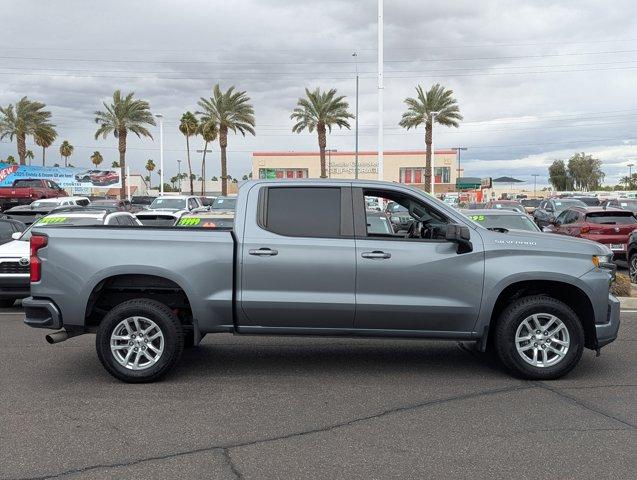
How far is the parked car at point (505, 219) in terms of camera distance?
12876 mm

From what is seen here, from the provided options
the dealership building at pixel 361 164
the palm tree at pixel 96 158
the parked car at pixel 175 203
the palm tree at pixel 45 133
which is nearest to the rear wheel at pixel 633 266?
the parked car at pixel 175 203

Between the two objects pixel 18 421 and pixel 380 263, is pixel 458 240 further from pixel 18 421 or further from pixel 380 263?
pixel 18 421

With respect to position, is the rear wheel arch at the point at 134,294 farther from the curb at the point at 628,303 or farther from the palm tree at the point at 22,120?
the palm tree at the point at 22,120

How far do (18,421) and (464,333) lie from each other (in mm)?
4054

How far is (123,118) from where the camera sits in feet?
157

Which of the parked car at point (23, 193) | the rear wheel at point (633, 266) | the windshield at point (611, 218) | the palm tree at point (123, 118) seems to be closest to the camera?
the rear wheel at point (633, 266)

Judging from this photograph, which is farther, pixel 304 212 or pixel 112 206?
pixel 112 206

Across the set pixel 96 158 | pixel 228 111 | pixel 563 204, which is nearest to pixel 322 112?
pixel 228 111

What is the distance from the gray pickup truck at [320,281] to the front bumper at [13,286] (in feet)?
14.6

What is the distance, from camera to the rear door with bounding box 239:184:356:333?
601 centimetres

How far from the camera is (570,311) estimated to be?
20.2ft

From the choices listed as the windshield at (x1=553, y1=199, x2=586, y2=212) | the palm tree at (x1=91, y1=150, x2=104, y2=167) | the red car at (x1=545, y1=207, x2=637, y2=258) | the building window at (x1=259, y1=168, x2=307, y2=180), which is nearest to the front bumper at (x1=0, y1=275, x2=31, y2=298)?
the red car at (x1=545, y1=207, x2=637, y2=258)

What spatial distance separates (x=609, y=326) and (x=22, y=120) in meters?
55.7

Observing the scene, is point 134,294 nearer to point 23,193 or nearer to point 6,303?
point 6,303
